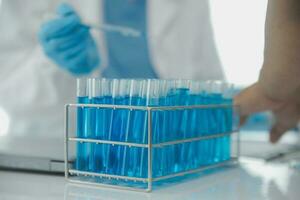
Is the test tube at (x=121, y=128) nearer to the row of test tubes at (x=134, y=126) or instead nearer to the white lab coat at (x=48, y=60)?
the row of test tubes at (x=134, y=126)

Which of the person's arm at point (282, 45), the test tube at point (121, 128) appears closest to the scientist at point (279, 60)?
the person's arm at point (282, 45)

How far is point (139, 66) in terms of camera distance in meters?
1.87

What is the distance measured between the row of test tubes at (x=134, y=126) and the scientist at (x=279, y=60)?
0.63ft

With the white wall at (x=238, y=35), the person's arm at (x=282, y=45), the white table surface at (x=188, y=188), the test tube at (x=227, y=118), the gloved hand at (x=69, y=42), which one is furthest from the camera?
the white wall at (x=238, y=35)

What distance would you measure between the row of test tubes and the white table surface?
2.1 inches

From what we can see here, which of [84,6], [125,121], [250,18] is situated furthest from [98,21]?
[125,121]

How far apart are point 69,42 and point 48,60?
0.19 metres

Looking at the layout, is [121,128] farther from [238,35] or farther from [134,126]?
[238,35]

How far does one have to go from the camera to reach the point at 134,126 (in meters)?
0.91

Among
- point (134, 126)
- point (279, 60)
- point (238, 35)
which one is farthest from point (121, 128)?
point (238, 35)

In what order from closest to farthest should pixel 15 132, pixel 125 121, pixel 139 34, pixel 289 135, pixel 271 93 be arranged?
1. pixel 125 121
2. pixel 271 93
3. pixel 15 132
4. pixel 139 34
5. pixel 289 135

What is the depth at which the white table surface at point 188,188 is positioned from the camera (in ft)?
2.73

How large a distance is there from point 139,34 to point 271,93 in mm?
772

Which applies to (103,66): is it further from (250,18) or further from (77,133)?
(77,133)
